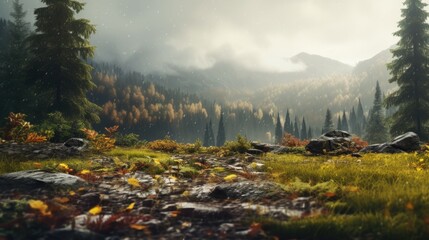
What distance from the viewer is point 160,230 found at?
3557 mm

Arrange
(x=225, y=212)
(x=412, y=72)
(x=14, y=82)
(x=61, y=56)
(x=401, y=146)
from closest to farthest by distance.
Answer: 1. (x=225, y=212)
2. (x=401, y=146)
3. (x=61, y=56)
4. (x=412, y=72)
5. (x=14, y=82)

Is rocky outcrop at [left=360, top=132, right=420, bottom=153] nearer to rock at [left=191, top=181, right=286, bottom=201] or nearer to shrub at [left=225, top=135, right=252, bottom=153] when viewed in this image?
shrub at [left=225, top=135, right=252, bottom=153]

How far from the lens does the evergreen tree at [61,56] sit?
2256 centimetres

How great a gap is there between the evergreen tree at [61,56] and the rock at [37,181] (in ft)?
59.2

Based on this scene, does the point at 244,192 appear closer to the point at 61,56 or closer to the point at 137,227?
the point at 137,227

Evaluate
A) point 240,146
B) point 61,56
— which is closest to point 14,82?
point 61,56

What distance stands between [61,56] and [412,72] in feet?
87.4

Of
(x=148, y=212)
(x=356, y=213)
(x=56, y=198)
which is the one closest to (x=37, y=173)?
(x=56, y=198)

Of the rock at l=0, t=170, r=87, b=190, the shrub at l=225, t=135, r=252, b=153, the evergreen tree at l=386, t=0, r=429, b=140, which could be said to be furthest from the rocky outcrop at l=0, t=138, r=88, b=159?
the evergreen tree at l=386, t=0, r=429, b=140

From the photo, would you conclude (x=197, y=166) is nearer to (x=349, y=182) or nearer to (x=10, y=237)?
(x=349, y=182)

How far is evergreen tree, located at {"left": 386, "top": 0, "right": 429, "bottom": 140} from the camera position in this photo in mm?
26469

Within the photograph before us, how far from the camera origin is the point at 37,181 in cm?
525

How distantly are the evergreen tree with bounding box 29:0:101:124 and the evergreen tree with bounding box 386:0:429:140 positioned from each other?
2357cm

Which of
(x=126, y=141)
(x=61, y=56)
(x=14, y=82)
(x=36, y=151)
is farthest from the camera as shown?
(x=14, y=82)
